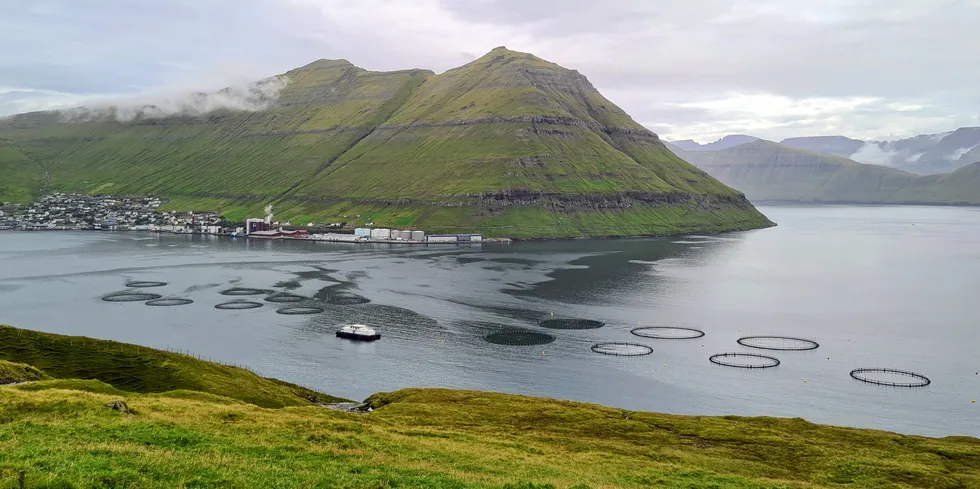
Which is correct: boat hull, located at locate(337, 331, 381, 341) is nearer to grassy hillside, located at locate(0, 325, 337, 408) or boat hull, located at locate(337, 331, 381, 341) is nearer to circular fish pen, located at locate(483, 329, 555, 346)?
circular fish pen, located at locate(483, 329, 555, 346)

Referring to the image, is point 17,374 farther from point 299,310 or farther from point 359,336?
point 299,310

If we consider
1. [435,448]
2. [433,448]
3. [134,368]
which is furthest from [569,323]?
[433,448]

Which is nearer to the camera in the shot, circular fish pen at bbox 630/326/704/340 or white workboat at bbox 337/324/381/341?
white workboat at bbox 337/324/381/341

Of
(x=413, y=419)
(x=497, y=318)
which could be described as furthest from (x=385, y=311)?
(x=413, y=419)

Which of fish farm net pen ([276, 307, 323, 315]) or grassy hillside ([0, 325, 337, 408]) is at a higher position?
grassy hillside ([0, 325, 337, 408])

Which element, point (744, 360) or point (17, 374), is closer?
point (17, 374)

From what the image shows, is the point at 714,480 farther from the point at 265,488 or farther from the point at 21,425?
the point at 21,425

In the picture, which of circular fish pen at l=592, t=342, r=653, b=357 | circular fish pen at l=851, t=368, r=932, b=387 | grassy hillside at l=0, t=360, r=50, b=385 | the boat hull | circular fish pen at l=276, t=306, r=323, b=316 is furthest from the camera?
circular fish pen at l=276, t=306, r=323, b=316

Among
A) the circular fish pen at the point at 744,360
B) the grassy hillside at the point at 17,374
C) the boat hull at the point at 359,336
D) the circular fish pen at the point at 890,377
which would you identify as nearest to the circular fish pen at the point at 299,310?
the boat hull at the point at 359,336

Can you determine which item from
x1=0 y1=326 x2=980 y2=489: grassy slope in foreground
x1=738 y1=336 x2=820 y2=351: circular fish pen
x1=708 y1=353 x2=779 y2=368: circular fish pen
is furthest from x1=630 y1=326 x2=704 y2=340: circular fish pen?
x1=0 y1=326 x2=980 y2=489: grassy slope in foreground
